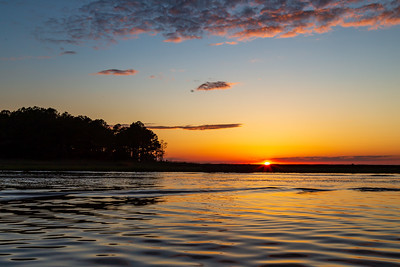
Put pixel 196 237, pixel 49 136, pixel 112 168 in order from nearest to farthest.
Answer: pixel 196 237, pixel 112 168, pixel 49 136

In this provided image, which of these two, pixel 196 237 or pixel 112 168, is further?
pixel 112 168

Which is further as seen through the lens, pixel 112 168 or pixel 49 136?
pixel 49 136

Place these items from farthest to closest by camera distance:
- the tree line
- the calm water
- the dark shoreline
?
1. the tree line
2. the dark shoreline
3. the calm water

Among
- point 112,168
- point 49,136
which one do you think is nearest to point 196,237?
point 112,168

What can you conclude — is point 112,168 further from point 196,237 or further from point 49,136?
point 196,237

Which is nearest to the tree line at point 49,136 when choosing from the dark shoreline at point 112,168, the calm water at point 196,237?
the dark shoreline at point 112,168

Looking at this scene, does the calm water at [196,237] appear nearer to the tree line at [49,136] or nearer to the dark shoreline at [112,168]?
the dark shoreline at [112,168]

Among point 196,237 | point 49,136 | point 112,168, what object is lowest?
point 196,237

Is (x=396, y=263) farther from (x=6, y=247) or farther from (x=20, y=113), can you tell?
(x=20, y=113)

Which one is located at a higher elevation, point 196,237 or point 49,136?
point 49,136

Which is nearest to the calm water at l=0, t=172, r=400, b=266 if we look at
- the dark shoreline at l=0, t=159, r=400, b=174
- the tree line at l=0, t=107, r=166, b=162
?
the dark shoreline at l=0, t=159, r=400, b=174

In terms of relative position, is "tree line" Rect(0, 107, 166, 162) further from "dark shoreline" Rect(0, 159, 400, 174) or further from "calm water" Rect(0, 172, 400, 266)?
"calm water" Rect(0, 172, 400, 266)

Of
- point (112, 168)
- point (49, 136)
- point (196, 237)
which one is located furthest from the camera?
point (49, 136)

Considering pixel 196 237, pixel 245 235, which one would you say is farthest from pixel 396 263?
pixel 196 237
